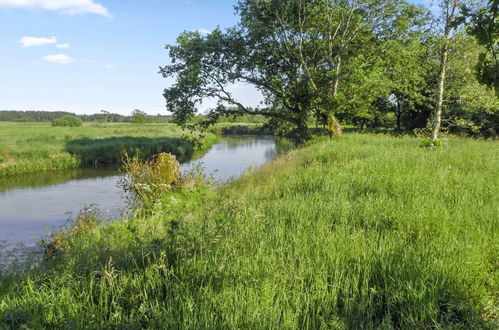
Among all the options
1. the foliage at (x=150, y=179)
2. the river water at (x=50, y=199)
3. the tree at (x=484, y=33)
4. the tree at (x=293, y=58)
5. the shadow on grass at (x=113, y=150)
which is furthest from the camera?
the shadow on grass at (x=113, y=150)

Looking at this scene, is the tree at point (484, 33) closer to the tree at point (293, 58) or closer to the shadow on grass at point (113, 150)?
the tree at point (293, 58)

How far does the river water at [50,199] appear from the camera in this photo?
11930 millimetres

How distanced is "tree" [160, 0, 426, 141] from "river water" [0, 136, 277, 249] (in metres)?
5.44

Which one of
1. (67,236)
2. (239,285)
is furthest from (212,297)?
(67,236)

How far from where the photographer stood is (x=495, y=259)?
13.4 feet

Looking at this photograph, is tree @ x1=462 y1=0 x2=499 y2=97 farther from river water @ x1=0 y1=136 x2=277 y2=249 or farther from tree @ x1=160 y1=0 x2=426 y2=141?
tree @ x1=160 y1=0 x2=426 y2=141

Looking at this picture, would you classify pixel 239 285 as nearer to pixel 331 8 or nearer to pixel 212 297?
pixel 212 297

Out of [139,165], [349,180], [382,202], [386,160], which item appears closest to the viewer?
[382,202]

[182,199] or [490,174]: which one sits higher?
[490,174]

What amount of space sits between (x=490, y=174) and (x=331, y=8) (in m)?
14.1

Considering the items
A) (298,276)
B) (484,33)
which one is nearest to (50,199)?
(298,276)

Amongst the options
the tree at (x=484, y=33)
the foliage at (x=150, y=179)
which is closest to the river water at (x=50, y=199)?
the foliage at (x=150, y=179)

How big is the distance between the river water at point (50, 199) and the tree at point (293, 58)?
544 cm

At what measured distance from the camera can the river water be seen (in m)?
11.9
